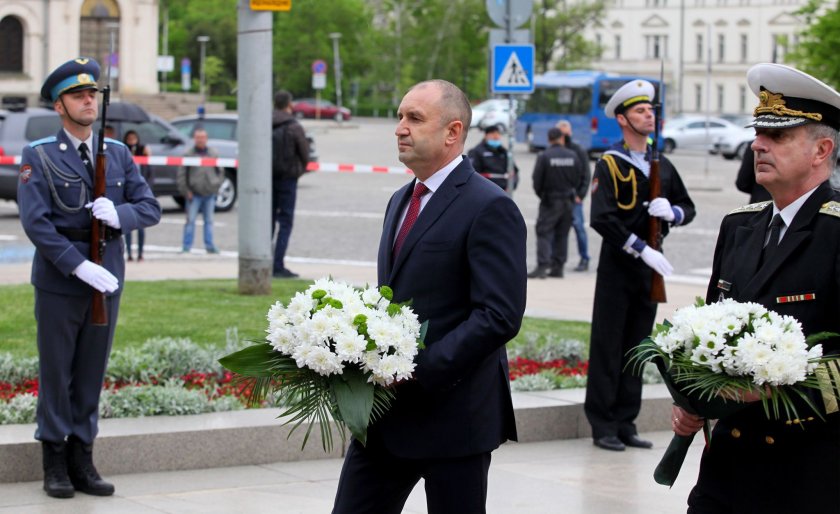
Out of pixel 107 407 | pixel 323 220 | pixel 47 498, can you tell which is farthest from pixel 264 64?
pixel 323 220

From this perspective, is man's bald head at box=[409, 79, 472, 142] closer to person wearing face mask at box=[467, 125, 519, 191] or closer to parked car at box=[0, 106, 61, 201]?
person wearing face mask at box=[467, 125, 519, 191]

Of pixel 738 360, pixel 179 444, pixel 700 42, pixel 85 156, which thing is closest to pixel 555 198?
pixel 179 444

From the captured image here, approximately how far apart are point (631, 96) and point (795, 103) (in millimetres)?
3910

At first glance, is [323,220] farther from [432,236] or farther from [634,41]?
[634,41]

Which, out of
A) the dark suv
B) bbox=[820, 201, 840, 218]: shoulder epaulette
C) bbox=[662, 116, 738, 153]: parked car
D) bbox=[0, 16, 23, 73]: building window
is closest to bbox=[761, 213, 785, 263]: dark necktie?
bbox=[820, 201, 840, 218]: shoulder epaulette

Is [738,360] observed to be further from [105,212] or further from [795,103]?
[105,212]

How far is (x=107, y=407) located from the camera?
7.81 meters

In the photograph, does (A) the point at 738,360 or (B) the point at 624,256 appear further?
(B) the point at 624,256

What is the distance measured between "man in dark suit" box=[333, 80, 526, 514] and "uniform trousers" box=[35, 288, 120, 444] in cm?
264

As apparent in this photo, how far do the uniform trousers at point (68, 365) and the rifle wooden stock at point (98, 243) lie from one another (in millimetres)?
55

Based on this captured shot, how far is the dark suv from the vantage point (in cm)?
2252

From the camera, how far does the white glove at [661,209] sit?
807 centimetres

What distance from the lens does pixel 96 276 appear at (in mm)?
6660

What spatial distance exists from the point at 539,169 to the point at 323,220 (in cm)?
636
